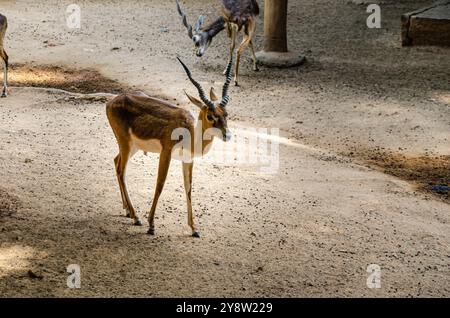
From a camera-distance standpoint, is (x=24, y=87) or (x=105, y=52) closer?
(x=24, y=87)

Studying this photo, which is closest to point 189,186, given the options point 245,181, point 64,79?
point 245,181

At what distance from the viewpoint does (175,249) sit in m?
6.91

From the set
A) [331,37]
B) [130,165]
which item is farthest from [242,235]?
[331,37]

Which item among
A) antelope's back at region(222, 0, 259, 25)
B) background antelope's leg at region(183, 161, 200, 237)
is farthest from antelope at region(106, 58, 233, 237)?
antelope's back at region(222, 0, 259, 25)

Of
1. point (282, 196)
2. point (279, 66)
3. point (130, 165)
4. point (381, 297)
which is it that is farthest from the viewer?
point (279, 66)

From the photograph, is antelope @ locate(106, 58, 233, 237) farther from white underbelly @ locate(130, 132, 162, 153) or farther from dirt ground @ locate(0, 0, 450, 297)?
dirt ground @ locate(0, 0, 450, 297)

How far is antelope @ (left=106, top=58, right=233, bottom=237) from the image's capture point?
682 cm

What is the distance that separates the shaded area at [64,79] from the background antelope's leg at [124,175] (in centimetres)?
554

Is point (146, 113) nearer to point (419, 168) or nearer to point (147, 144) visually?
point (147, 144)

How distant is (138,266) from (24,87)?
6944 millimetres

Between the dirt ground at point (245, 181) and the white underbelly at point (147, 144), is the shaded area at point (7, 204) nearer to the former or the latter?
the dirt ground at point (245, 181)

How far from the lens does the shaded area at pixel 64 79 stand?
42.7ft

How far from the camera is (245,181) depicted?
8.75 m

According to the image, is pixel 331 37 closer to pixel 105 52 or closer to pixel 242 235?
pixel 105 52
